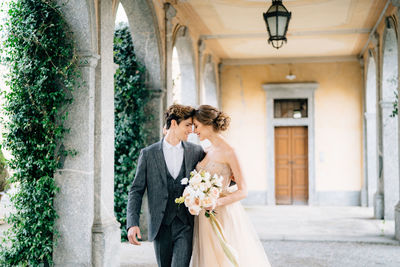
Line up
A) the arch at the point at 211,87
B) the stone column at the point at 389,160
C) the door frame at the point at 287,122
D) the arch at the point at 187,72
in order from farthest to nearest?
the door frame at the point at 287,122 < the arch at the point at 211,87 < the arch at the point at 187,72 < the stone column at the point at 389,160

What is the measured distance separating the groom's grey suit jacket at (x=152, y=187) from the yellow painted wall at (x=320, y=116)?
34.6 ft

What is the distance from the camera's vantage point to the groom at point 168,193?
135 inches

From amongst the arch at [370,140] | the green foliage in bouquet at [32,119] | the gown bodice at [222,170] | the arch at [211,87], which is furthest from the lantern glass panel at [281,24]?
the arch at [370,140]

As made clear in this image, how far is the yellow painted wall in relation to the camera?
1400cm

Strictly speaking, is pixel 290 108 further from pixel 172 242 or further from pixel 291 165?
pixel 172 242

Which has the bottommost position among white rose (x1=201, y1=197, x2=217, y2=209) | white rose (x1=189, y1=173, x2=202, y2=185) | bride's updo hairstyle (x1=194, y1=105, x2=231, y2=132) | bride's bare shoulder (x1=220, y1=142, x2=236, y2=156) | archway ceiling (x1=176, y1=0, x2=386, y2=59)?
white rose (x1=201, y1=197, x2=217, y2=209)

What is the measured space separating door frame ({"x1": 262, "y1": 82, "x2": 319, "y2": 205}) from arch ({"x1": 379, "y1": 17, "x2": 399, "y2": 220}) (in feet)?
12.4

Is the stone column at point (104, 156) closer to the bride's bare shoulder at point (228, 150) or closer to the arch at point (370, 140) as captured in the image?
the bride's bare shoulder at point (228, 150)

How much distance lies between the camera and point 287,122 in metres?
14.4

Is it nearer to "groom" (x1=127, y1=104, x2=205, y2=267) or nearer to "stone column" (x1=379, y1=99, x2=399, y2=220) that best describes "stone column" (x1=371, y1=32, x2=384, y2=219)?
"stone column" (x1=379, y1=99, x2=399, y2=220)

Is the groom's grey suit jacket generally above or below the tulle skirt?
above

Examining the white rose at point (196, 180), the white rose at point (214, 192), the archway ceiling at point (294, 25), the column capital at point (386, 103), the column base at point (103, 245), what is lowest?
the column base at point (103, 245)

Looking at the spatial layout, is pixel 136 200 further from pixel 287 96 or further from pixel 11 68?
pixel 287 96

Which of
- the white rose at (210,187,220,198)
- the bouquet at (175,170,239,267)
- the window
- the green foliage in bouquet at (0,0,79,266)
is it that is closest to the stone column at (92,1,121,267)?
the green foliage in bouquet at (0,0,79,266)
